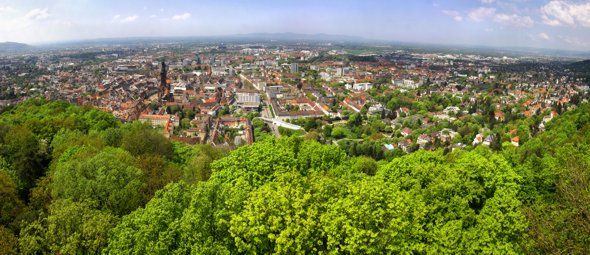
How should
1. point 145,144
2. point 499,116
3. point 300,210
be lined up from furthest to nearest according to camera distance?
point 499,116 → point 145,144 → point 300,210

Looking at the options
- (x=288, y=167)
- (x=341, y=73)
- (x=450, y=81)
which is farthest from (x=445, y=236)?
(x=341, y=73)

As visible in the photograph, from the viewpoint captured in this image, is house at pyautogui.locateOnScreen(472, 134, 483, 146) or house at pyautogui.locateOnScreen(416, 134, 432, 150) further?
house at pyautogui.locateOnScreen(416, 134, 432, 150)

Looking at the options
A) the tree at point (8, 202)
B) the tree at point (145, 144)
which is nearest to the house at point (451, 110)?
the tree at point (145, 144)

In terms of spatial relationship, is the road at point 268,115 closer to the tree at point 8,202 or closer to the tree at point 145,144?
the tree at point 145,144

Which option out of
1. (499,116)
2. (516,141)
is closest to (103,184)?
(516,141)

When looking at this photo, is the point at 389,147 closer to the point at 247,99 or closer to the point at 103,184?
the point at 103,184

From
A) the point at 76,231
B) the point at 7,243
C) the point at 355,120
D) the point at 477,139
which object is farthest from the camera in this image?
the point at 355,120

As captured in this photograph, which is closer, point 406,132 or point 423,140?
point 423,140

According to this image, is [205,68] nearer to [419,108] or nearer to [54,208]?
[419,108]

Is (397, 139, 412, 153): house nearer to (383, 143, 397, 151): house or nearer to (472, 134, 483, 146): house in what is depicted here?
(383, 143, 397, 151): house

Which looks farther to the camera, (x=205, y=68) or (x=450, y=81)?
(x=205, y=68)

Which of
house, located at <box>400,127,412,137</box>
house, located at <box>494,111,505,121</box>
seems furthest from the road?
house, located at <box>494,111,505,121</box>
